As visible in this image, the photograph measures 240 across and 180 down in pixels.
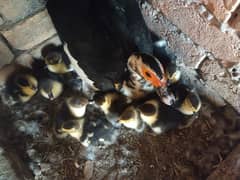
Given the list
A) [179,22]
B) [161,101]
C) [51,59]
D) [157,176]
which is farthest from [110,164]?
[179,22]

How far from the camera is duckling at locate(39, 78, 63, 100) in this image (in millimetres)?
2219

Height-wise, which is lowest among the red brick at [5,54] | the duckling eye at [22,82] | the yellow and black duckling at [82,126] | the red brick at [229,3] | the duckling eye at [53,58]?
the yellow and black duckling at [82,126]

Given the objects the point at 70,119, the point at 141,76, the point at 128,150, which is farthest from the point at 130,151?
the point at 141,76

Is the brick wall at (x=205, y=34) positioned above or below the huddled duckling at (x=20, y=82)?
above

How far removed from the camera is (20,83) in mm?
2162

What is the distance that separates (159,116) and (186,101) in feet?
0.42

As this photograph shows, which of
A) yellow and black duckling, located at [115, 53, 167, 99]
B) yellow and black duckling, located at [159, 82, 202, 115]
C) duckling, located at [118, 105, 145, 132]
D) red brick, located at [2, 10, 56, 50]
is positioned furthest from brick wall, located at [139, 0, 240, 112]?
red brick, located at [2, 10, 56, 50]

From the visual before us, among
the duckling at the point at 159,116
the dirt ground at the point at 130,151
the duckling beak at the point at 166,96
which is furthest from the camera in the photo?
the dirt ground at the point at 130,151

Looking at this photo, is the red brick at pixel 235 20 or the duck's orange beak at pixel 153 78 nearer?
the red brick at pixel 235 20

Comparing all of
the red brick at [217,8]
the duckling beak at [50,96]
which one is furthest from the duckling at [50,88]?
the red brick at [217,8]

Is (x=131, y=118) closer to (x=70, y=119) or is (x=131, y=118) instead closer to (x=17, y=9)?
(x=70, y=119)

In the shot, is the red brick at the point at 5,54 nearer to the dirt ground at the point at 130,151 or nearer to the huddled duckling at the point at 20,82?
the huddled duckling at the point at 20,82

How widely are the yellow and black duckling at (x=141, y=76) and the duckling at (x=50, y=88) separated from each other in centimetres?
32

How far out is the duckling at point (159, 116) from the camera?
2.05 meters
